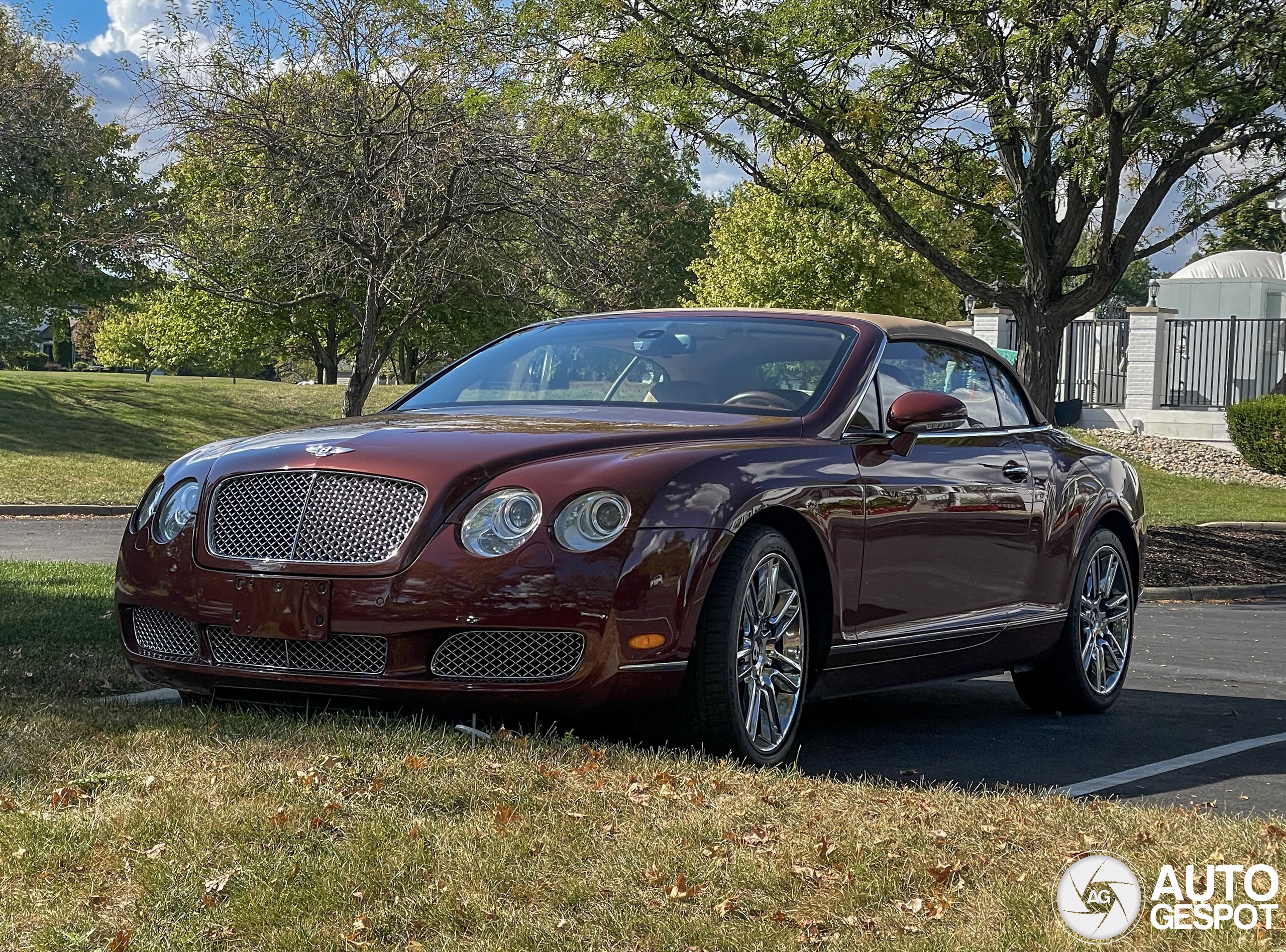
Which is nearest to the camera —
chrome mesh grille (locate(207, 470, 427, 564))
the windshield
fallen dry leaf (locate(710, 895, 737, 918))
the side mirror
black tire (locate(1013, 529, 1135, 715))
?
fallen dry leaf (locate(710, 895, 737, 918))

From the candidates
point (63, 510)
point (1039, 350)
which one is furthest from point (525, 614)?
point (63, 510)

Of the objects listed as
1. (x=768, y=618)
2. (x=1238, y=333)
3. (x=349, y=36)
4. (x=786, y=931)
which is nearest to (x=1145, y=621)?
(x=768, y=618)

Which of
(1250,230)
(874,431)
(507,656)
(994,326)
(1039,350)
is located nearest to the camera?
(507,656)

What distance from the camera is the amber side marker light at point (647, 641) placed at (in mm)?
4969

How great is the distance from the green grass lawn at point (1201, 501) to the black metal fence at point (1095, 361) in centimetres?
259

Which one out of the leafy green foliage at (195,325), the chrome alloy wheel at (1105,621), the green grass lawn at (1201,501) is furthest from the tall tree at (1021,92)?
the leafy green foliage at (195,325)

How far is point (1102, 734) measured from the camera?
7176mm

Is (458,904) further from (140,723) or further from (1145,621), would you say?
(1145,621)

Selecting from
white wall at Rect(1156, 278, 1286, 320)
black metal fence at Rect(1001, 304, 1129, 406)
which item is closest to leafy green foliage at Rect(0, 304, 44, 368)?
black metal fence at Rect(1001, 304, 1129, 406)

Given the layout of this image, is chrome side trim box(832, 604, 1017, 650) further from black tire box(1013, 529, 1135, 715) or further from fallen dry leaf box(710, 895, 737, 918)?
fallen dry leaf box(710, 895, 737, 918)

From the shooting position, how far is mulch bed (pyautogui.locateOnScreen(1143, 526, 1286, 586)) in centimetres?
1608

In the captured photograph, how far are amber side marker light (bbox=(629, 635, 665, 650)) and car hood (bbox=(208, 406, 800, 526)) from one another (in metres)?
0.66

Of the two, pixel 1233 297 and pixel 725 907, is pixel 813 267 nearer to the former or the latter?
pixel 1233 297

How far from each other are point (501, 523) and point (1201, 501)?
21.4m
